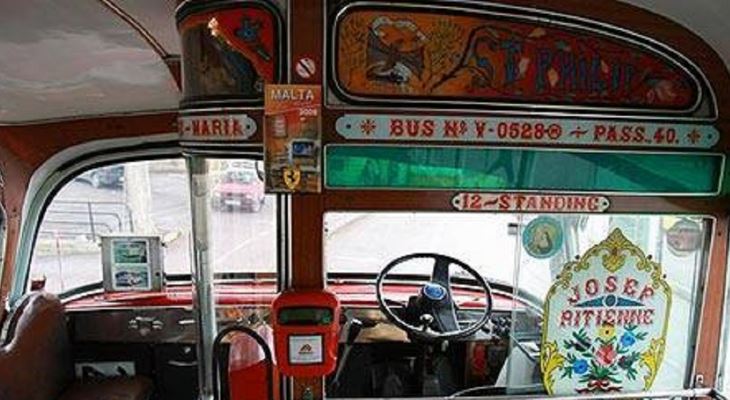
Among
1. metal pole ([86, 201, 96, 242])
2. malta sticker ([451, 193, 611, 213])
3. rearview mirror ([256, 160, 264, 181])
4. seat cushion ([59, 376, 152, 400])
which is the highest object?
rearview mirror ([256, 160, 264, 181])

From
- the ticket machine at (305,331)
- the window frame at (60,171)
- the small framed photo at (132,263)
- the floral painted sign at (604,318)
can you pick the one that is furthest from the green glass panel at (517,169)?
the small framed photo at (132,263)

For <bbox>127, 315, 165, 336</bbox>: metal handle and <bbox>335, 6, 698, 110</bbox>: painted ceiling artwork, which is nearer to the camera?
<bbox>335, 6, 698, 110</bbox>: painted ceiling artwork

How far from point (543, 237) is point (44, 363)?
2549 mm

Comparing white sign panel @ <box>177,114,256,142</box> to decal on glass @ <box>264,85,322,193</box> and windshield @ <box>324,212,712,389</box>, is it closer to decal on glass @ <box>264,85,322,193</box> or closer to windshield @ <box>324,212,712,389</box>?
decal on glass @ <box>264,85,322,193</box>

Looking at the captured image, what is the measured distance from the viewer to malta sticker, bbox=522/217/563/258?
2049 mm

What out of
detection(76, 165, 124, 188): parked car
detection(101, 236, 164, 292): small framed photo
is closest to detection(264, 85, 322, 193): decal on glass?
detection(101, 236, 164, 292): small framed photo

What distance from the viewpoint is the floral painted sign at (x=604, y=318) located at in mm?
2098

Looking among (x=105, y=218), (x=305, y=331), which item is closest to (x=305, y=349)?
(x=305, y=331)

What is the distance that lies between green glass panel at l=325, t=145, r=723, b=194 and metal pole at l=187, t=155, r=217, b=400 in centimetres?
48

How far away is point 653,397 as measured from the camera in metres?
2.19

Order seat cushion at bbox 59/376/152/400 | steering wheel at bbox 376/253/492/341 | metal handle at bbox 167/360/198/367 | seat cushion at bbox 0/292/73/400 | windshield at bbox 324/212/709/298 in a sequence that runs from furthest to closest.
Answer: metal handle at bbox 167/360/198/367 → seat cushion at bbox 59/376/152/400 → seat cushion at bbox 0/292/73/400 → steering wheel at bbox 376/253/492/341 → windshield at bbox 324/212/709/298

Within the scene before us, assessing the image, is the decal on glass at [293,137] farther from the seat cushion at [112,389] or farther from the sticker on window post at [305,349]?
the seat cushion at [112,389]

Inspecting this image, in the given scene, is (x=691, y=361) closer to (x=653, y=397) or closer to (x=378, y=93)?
(x=653, y=397)

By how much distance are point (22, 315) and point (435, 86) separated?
2403 mm
